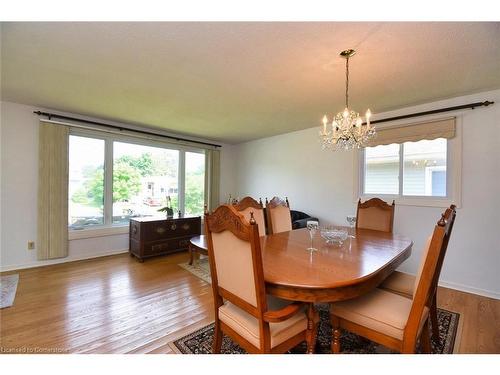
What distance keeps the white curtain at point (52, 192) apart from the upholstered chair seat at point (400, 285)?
163 inches

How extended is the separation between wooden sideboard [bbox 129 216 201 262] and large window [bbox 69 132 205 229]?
1.58ft

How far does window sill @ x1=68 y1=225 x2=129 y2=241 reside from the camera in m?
3.57

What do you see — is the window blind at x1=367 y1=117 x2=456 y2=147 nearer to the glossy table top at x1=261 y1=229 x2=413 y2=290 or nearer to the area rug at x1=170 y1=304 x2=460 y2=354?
the glossy table top at x1=261 y1=229 x2=413 y2=290

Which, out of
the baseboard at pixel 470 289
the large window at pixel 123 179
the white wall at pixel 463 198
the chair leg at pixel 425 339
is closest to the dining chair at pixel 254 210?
the chair leg at pixel 425 339

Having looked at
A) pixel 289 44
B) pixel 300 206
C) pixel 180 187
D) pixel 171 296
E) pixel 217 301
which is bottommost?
pixel 171 296

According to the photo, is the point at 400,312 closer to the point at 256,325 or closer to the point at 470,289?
the point at 256,325

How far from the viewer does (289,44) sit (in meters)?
1.72

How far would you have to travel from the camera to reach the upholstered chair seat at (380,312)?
121 cm

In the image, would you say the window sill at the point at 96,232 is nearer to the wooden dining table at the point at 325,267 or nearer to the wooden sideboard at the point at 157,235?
the wooden sideboard at the point at 157,235

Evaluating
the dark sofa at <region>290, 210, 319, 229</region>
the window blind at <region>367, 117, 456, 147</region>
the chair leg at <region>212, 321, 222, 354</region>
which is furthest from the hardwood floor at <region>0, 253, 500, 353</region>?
the window blind at <region>367, 117, 456, 147</region>

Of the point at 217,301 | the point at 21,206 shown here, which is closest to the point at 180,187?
the point at 21,206
